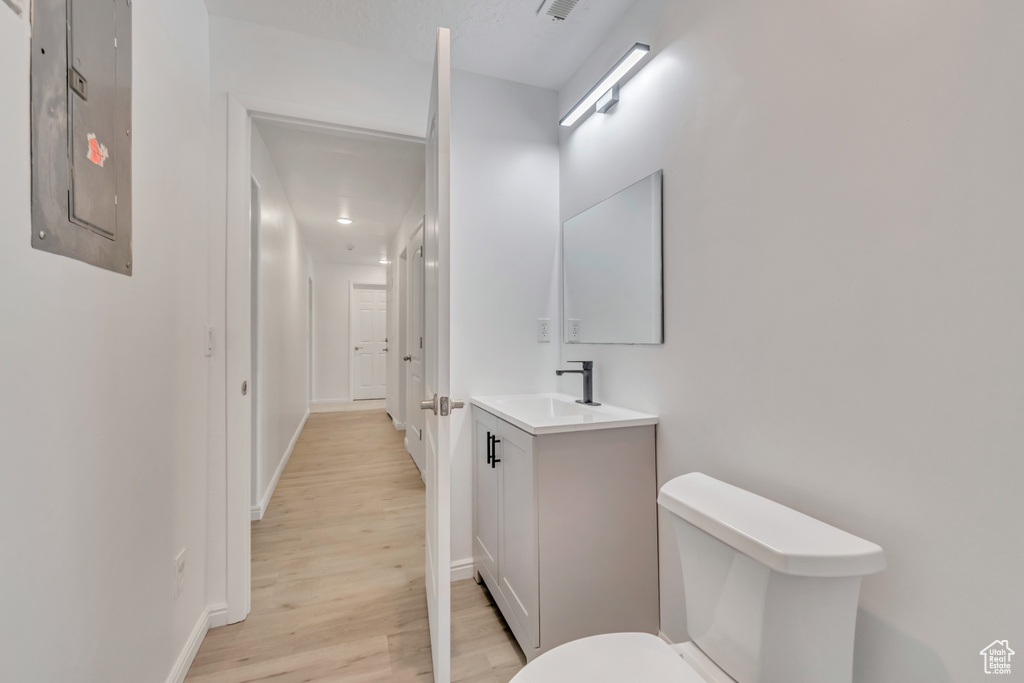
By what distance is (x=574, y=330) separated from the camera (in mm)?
2059

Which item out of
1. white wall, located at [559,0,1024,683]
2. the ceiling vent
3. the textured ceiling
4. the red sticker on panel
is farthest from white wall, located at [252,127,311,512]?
white wall, located at [559,0,1024,683]

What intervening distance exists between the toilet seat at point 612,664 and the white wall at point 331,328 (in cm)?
659

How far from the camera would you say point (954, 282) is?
77 centimetres

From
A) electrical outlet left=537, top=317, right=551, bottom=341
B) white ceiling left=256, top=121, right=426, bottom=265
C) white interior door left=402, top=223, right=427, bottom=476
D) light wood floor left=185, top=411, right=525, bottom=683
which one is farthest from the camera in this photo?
white interior door left=402, top=223, right=427, bottom=476

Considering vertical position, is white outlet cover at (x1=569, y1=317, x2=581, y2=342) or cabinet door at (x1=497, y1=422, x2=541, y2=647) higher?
white outlet cover at (x1=569, y1=317, x2=581, y2=342)

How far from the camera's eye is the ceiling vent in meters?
1.61

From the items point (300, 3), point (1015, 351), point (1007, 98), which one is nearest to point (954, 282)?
point (1015, 351)

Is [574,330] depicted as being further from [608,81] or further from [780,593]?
[780,593]

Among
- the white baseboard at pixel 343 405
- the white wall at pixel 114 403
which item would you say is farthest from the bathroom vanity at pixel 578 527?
the white baseboard at pixel 343 405

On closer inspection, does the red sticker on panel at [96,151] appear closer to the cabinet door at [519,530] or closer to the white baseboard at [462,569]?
the cabinet door at [519,530]

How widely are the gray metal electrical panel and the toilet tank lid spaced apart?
4.49 ft

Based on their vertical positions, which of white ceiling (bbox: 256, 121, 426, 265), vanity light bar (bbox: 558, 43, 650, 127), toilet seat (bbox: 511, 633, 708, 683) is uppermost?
white ceiling (bbox: 256, 121, 426, 265)

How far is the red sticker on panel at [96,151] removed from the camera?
89 centimetres

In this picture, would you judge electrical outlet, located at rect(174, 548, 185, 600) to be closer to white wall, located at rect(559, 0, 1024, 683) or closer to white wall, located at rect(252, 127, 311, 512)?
white wall, located at rect(252, 127, 311, 512)
